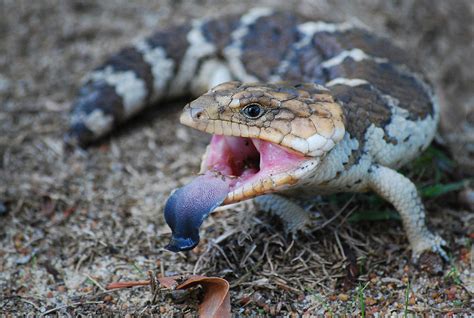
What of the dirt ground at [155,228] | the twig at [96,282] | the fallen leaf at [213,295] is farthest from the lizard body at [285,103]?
the twig at [96,282]

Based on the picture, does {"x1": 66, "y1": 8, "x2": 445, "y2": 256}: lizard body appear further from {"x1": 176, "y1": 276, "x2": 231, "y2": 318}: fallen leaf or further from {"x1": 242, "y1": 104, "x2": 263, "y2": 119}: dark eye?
{"x1": 176, "y1": 276, "x2": 231, "y2": 318}: fallen leaf

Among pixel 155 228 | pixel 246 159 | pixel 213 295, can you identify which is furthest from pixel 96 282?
pixel 246 159

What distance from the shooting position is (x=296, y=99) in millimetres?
2760

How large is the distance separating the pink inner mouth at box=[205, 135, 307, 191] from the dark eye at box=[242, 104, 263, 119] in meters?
0.13

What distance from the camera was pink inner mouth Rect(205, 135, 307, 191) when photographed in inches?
105

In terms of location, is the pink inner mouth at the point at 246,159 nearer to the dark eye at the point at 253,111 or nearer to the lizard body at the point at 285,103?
the lizard body at the point at 285,103

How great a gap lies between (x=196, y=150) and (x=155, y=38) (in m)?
1.01

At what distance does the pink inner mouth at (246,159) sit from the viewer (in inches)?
105

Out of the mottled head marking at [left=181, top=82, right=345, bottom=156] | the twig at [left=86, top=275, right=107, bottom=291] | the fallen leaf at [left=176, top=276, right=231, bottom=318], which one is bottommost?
the twig at [left=86, top=275, right=107, bottom=291]

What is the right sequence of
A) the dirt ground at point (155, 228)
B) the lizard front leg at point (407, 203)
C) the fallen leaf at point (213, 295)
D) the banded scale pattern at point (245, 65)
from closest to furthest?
the fallen leaf at point (213, 295), the dirt ground at point (155, 228), the lizard front leg at point (407, 203), the banded scale pattern at point (245, 65)

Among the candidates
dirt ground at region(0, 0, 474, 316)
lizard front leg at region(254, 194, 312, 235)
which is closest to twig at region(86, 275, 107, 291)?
dirt ground at region(0, 0, 474, 316)

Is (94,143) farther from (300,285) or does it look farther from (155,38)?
(300,285)

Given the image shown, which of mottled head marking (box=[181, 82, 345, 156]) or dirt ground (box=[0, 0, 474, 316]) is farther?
dirt ground (box=[0, 0, 474, 316])

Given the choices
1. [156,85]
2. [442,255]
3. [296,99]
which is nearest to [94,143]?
[156,85]
